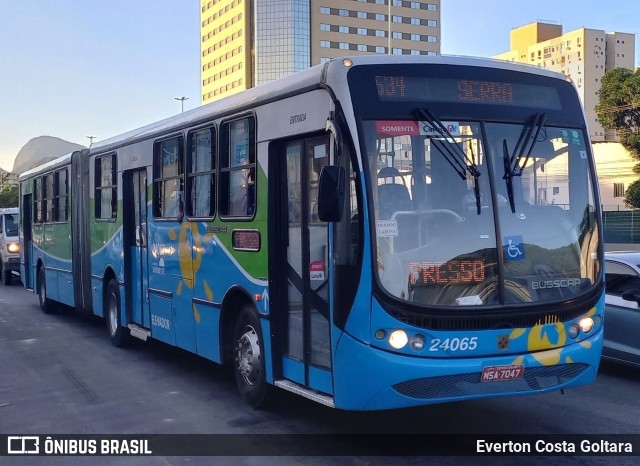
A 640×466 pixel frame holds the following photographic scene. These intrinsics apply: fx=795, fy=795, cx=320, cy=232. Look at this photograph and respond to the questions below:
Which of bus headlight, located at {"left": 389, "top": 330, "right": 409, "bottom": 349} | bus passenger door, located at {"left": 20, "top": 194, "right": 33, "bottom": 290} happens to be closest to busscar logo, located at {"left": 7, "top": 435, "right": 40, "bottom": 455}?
bus headlight, located at {"left": 389, "top": 330, "right": 409, "bottom": 349}

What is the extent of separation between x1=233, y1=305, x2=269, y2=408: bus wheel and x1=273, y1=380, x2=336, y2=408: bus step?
47cm

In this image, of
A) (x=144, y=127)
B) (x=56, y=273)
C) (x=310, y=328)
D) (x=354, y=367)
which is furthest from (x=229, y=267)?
(x=56, y=273)

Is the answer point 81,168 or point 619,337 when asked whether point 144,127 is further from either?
point 619,337

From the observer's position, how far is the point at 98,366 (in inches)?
412

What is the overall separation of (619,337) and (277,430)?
4345 mm

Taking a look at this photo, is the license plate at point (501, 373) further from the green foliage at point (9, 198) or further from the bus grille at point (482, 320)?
the green foliage at point (9, 198)

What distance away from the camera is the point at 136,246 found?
444 inches

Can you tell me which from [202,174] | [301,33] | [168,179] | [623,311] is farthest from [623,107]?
→ [301,33]

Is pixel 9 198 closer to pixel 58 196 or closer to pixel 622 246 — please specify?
pixel 622 246

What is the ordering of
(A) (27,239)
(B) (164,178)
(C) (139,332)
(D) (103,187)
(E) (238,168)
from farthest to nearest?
(A) (27,239) < (D) (103,187) < (C) (139,332) < (B) (164,178) < (E) (238,168)

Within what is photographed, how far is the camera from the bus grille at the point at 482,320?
584 centimetres

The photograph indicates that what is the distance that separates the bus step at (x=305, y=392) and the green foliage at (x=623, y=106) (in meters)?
46.8

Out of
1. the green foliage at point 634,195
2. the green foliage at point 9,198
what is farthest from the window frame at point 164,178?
the green foliage at point 9,198

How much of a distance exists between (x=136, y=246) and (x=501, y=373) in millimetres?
6658
